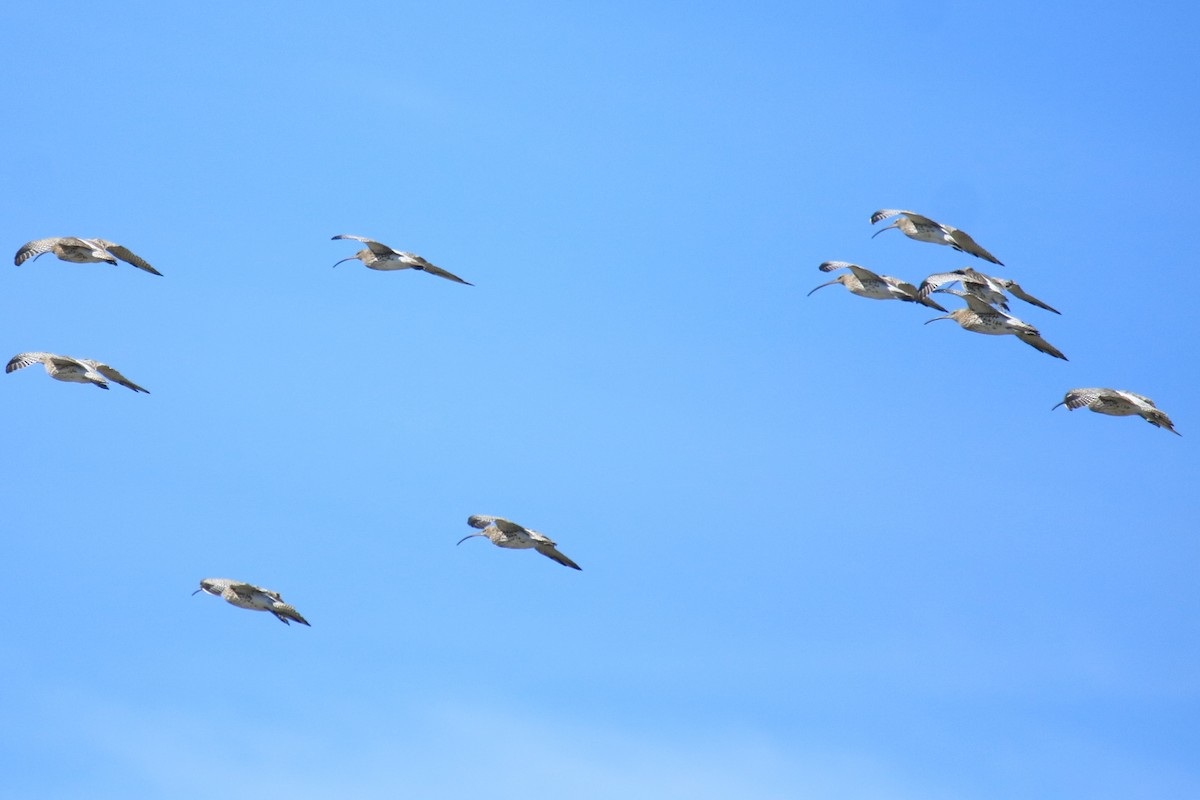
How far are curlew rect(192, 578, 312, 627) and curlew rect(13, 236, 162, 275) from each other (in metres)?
6.55

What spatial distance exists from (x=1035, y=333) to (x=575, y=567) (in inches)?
404

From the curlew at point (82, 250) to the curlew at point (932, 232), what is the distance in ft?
50.1

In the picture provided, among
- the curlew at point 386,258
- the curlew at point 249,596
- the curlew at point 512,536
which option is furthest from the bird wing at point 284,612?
the curlew at point 386,258

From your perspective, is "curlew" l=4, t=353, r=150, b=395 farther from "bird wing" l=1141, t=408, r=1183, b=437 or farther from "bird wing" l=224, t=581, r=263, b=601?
"bird wing" l=1141, t=408, r=1183, b=437

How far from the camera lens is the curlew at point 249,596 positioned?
38.3 m

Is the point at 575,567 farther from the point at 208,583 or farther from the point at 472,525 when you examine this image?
the point at 208,583

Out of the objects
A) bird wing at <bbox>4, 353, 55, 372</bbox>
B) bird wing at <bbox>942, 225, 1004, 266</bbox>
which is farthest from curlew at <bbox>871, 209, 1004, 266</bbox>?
bird wing at <bbox>4, 353, 55, 372</bbox>

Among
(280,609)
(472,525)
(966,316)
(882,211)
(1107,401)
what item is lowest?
(280,609)

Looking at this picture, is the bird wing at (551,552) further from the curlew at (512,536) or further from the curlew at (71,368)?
the curlew at (71,368)

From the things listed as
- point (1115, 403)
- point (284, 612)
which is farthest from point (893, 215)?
point (284, 612)

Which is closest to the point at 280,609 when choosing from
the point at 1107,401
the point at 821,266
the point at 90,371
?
the point at 90,371

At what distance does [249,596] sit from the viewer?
128 ft

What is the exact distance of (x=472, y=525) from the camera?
40.3 meters

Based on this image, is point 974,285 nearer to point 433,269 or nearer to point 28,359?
point 433,269
